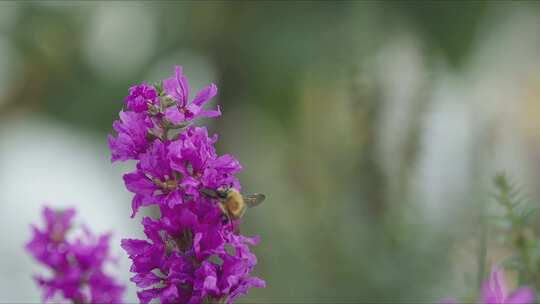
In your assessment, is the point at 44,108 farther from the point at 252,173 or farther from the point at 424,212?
the point at 424,212

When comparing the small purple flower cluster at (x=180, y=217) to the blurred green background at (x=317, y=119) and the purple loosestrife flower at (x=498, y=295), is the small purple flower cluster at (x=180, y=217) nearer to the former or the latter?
the purple loosestrife flower at (x=498, y=295)

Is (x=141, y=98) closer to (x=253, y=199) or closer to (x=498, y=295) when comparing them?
(x=253, y=199)

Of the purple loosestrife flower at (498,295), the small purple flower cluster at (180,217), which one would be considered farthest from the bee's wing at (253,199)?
the purple loosestrife flower at (498,295)

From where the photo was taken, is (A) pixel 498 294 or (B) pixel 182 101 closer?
(A) pixel 498 294

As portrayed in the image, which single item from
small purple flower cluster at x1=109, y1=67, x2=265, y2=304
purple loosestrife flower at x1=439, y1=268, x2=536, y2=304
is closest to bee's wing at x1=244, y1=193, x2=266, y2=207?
small purple flower cluster at x1=109, y1=67, x2=265, y2=304

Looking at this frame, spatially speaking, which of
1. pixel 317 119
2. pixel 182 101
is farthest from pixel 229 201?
pixel 317 119

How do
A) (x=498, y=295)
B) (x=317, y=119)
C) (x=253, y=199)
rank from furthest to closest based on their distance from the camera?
1. (x=317, y=119)
2. (x=253, y=199)
3. (x=498, y=295)
